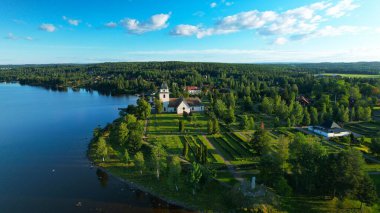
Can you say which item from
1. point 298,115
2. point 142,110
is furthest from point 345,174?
point 142,110

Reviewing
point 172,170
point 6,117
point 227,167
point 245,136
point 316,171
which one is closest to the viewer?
point 316,171

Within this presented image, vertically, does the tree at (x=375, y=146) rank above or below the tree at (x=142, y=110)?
below

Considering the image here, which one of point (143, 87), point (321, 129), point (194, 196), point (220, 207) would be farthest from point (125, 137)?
point (143, 87)

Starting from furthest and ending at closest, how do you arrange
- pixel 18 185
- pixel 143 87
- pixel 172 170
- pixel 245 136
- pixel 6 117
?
pixel 143 87 < pixel 6 117 < pixel 245 136 < pixel 18 185 < pixel 172 170

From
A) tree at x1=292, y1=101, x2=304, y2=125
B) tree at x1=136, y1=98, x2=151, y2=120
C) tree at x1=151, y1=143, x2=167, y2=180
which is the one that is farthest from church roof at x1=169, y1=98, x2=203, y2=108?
tree at x1=151, y1=143, x2=167, y2=180

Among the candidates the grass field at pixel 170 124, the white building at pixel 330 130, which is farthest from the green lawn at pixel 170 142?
the white building at pixel 330 130

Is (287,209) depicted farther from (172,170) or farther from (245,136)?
(245,136)

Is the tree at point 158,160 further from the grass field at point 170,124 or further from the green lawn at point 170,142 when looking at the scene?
the grass field at point 170,124
